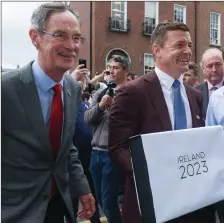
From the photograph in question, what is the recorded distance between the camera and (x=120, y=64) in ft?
12.0

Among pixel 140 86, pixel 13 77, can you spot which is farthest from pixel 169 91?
pixel 13 77

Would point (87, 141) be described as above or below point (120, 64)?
below

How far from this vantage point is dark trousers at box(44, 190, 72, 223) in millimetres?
1977

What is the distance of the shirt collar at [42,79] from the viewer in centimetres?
190

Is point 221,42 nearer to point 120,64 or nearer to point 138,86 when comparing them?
point 120,64

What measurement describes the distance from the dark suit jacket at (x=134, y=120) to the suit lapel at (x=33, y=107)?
433mm

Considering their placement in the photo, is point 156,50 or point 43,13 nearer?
point 43,13

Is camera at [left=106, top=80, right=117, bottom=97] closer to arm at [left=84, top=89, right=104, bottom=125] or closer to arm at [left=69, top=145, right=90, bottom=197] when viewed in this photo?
arm at [left=84, top=89, right=104, bottom=125]

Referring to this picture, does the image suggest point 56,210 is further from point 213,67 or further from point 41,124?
point 213,67

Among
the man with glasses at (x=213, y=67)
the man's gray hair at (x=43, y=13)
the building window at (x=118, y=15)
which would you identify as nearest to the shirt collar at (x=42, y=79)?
the man's gray hair at (x=43, y=13)

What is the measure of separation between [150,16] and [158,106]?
64.6 feet

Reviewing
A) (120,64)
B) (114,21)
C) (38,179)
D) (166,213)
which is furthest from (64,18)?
(114,21)

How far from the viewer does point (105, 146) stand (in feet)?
11.7

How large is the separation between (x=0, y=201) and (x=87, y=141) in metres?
2.38
